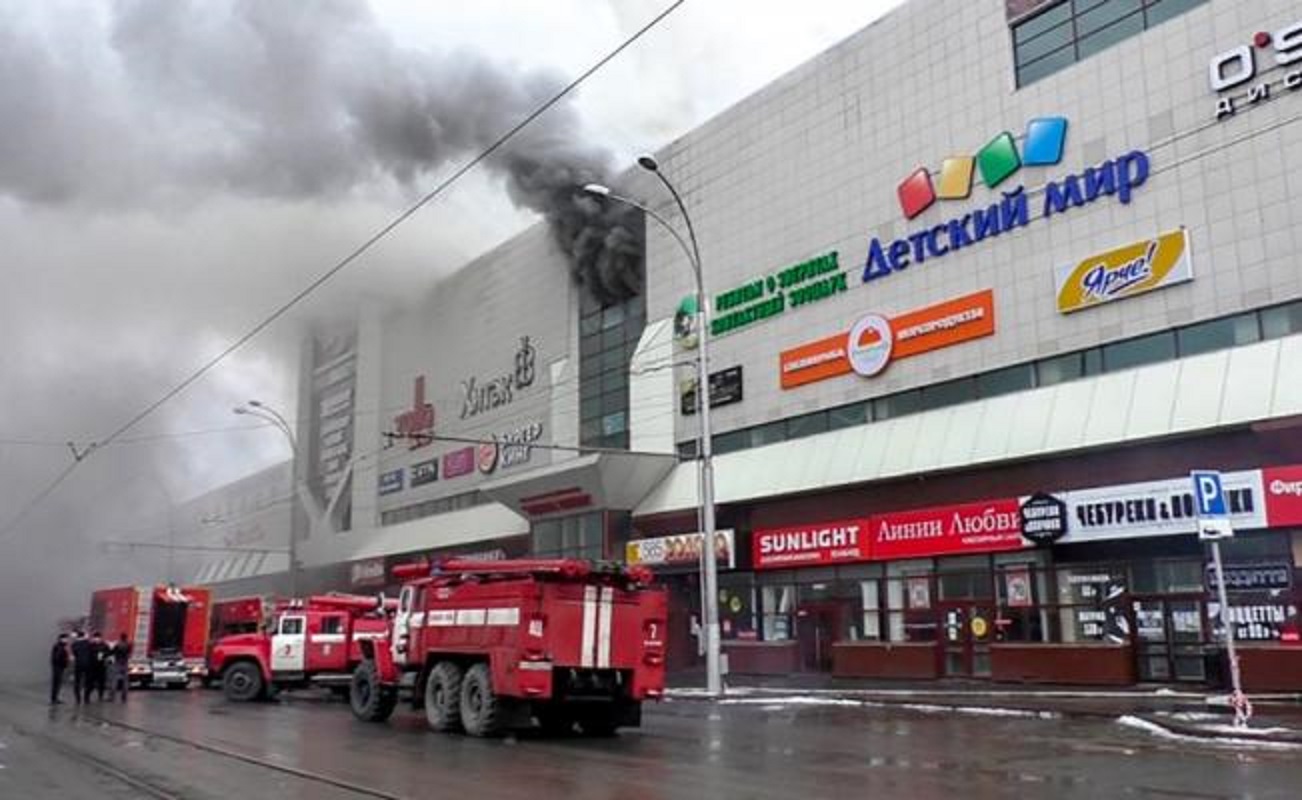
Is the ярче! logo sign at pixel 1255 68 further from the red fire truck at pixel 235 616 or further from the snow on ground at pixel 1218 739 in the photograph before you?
the red fire truck at pixel 235 616

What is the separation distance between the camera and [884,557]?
2917cm

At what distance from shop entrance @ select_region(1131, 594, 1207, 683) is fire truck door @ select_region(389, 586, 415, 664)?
14.7m

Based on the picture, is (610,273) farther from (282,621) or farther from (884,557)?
(282,621)

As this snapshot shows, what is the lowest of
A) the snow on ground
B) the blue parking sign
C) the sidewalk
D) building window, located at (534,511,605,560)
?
the snow on ground

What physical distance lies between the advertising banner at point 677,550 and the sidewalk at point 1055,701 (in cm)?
464

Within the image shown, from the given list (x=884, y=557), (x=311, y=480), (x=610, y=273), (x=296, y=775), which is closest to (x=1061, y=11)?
(x=884, y=557)

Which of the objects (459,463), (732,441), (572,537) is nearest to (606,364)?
(572,537)

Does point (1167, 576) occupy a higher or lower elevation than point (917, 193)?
lower

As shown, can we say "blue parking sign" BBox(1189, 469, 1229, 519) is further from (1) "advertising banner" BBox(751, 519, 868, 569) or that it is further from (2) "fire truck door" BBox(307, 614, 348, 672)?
(2) "fire truck door" BBox(307, 614, 348, 672)

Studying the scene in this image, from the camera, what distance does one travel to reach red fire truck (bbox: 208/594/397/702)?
26.0 m

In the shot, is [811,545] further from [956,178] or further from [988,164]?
[988,164]

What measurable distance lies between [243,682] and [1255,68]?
82.1 feet

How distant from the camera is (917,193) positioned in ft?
99.5

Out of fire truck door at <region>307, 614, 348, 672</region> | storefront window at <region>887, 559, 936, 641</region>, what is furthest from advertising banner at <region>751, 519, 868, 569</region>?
fire truck door at <region>307, 614, 348, 672</region>
